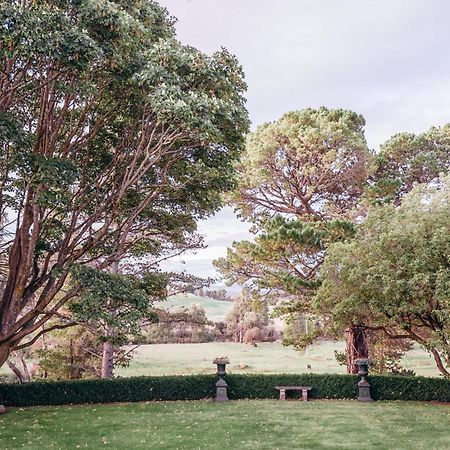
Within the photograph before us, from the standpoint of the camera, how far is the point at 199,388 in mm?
15617

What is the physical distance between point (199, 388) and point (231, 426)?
183 inches

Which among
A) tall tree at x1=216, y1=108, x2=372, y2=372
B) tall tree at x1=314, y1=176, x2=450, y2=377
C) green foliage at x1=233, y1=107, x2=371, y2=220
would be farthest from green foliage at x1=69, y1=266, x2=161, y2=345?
green foliage at x1=233, y1=107, x2=371, y2=220

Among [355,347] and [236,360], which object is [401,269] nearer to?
[355,347]

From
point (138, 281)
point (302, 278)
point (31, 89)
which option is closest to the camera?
point (31, 89)

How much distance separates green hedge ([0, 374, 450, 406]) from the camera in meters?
14.5

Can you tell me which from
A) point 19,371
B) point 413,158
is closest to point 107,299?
point 19,371

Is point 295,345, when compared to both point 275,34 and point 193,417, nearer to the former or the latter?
point 193,417

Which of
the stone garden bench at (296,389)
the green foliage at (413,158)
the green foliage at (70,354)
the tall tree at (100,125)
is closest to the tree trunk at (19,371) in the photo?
the green foliage at (70,354)

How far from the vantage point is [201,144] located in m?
9.58

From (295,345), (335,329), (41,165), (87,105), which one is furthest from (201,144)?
(295,345)

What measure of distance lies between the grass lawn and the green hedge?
1.92 ft

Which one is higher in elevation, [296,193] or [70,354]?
[296,193]

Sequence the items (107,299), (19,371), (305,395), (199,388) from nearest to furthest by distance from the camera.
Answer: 1. (107,299)
2. (305,395)
3. (199,388)
4. (19,371)

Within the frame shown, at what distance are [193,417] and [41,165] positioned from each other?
26.2 ft
